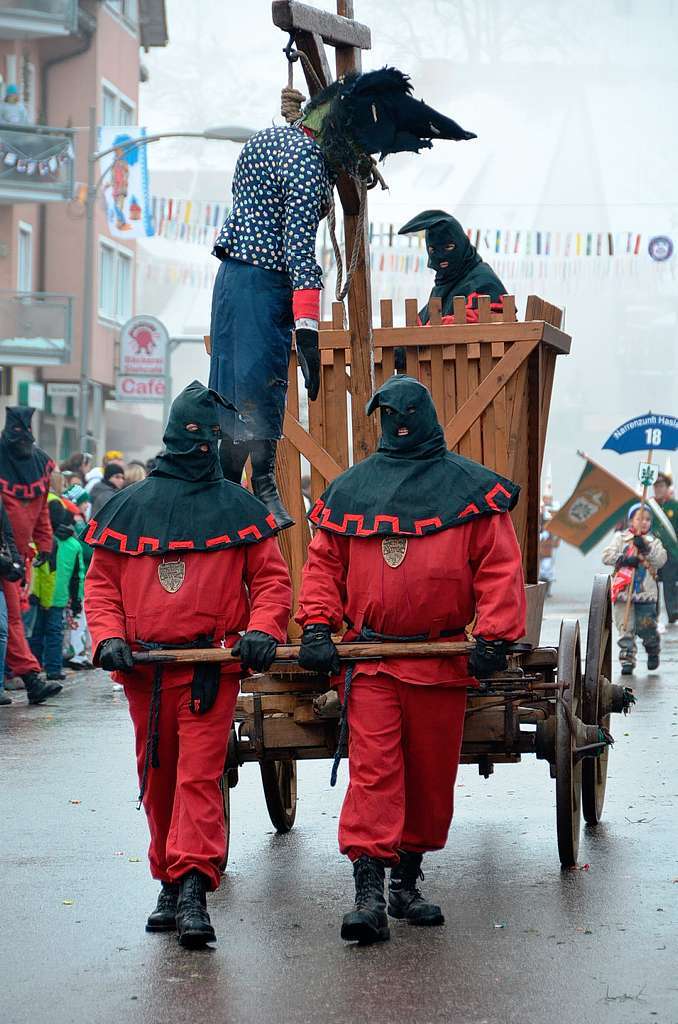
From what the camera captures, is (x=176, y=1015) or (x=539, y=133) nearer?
(x=176, y=1015)

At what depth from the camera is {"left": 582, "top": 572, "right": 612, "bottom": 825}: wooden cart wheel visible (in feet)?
24.3

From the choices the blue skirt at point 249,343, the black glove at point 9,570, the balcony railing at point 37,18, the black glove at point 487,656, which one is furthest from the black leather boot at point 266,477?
the balcony railing at point 37,18

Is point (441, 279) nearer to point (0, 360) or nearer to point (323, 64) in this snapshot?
point (323, 64)

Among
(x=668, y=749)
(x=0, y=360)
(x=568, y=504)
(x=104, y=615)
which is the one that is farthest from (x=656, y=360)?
(x=104, y=615)

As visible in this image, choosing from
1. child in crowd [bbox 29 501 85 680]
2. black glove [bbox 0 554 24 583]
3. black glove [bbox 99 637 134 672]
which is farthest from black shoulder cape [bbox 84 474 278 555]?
child in crowd [bbox 29 501 85 680]

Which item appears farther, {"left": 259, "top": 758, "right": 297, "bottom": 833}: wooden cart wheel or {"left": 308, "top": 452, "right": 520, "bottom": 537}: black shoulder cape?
{"left": 259, "top": 758, "right": 297, "bottom": 833}: wooden cart wheel

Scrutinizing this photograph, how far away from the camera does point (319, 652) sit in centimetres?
589

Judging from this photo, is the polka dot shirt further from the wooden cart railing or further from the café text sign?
the café text sign

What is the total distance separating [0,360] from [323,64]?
24686mm

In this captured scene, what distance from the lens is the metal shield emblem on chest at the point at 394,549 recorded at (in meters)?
6.08

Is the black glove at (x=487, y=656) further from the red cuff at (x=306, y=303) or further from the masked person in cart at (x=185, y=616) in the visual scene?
the red cuff at (x=306, y=303)

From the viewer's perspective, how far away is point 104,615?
19.5ft

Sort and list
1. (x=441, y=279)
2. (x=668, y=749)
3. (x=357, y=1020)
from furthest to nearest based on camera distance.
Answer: (x=668, y=749)
(x=441, y=279)
(x=357, y=1020)

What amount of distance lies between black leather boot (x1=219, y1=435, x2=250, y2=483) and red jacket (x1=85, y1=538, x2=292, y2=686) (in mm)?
962
